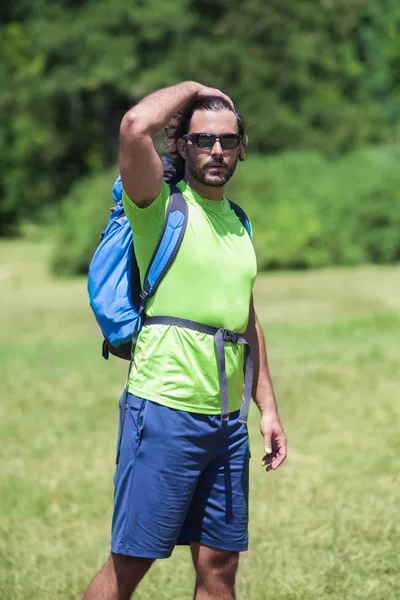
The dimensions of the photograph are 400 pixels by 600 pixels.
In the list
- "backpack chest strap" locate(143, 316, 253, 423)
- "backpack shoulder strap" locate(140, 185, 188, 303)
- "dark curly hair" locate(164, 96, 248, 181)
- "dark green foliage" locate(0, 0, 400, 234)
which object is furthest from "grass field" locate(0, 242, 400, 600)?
"dark green foliage" locate(0, 0, 400, 234)

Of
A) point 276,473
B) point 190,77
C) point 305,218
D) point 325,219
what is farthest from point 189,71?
point 276,473

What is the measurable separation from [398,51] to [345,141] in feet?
14.3

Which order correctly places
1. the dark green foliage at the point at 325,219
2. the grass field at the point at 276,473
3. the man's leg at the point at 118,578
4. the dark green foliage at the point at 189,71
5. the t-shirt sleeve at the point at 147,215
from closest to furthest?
the t-shirt sleeve at the point at 147,215 → the man's leg at the point at 118,578 → the grass field at the point at 276,473 → the dark green foliage at the point at 325,219 → the dark green foliage at the point at 189,71

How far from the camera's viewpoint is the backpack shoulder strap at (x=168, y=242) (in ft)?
11.8

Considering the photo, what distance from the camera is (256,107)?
119ft

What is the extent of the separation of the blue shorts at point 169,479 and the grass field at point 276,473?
1.49m

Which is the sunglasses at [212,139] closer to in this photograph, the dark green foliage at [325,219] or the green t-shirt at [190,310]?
the green t-shirt at [190,310]

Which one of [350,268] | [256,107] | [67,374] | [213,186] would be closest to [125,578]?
[213,186]

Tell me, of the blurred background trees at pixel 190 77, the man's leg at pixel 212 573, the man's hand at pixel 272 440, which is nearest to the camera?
the man's leg at pixel 212 573

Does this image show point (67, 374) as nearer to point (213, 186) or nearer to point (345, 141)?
point (213, 186)

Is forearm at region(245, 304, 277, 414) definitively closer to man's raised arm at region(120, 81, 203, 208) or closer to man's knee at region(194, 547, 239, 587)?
man's knee at region(194, 547, 239, 587)

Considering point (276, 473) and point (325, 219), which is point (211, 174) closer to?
point (276, 473)

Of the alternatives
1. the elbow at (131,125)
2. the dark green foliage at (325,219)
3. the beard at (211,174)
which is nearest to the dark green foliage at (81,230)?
the dark green foliage at (325,219)

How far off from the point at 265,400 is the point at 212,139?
951mm
